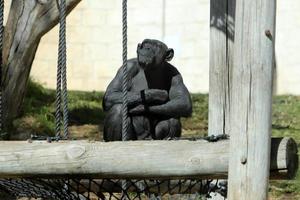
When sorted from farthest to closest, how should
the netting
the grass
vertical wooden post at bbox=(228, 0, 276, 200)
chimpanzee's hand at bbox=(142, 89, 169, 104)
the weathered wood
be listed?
the grass, chimpanzee's hand at bbox=(142, 89, 169, 104), the netting, the weathered wood, vertical wooden post at bbox=(228, 0, 276, 200)

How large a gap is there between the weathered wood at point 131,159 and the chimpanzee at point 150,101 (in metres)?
0.74

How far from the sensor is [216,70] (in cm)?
418

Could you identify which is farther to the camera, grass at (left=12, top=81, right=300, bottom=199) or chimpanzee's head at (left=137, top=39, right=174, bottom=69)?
grass at (left=12, top=81, right=300, bottom=199)

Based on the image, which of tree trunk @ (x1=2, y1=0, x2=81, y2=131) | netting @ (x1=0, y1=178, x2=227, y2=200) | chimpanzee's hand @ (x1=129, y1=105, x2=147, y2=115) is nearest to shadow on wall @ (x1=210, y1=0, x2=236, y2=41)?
chimpanzee's hand @ (x1=129, y1=105, x2=147, y2=115)

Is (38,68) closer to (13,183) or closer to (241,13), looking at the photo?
(13,183)

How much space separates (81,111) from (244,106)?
631 centimetres

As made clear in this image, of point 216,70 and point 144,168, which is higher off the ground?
point 216,70

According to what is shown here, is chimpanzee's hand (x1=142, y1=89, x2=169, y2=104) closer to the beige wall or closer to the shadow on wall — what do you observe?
the shadow on wall

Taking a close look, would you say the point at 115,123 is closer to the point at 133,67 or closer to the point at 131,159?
the point at 133,67

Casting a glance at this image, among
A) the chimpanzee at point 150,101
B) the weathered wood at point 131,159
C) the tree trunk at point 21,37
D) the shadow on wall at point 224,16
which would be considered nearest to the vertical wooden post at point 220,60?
the shadow on wall at point 224,16

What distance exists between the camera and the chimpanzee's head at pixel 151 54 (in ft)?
13.6

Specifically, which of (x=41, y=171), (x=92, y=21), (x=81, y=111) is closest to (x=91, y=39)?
(x=92, y=21)

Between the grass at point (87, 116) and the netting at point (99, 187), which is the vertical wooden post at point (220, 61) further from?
the grass at point (87, 116)

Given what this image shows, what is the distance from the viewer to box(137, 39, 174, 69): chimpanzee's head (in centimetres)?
414
